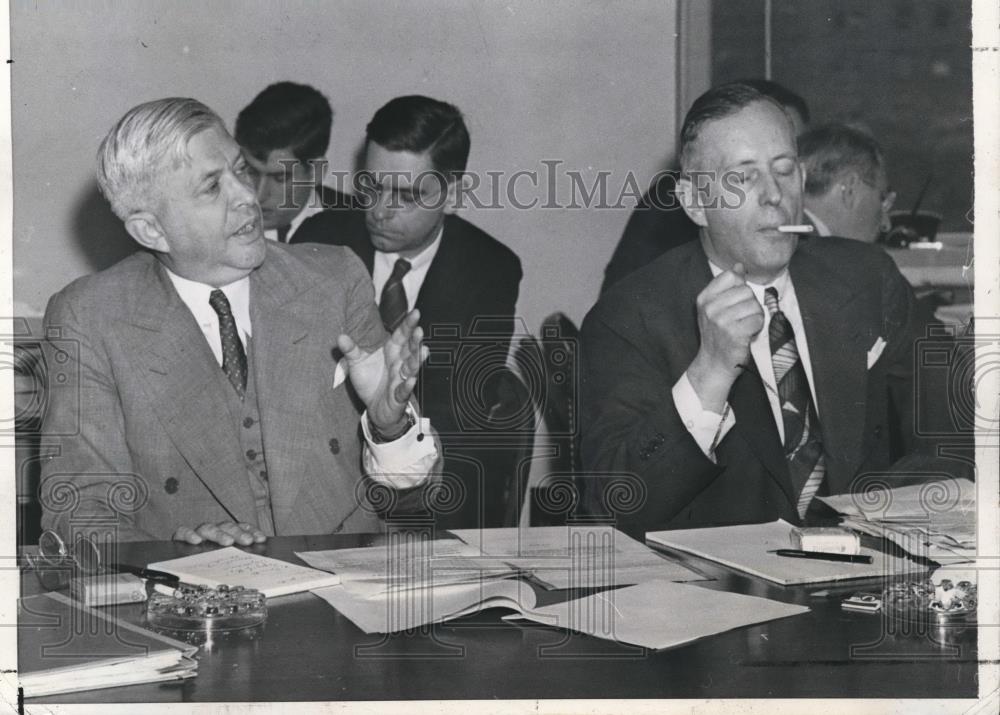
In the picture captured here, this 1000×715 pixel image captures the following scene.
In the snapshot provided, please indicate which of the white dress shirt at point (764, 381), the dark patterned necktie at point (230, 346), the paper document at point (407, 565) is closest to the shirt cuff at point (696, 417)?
the white dress shirt at point (764, 381)

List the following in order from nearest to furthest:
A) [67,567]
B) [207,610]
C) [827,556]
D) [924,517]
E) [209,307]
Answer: [207,610], [67,567], [827,556], [924,517], [209,307]

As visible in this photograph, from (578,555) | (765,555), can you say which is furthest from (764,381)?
(578,555)

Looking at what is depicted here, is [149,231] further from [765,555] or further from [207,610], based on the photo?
[765,555]

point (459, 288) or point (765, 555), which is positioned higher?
point (459, 288)

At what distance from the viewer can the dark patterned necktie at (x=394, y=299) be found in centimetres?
330

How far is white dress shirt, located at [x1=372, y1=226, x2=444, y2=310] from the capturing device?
131 inches

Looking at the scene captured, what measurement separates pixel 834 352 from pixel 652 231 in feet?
2.01

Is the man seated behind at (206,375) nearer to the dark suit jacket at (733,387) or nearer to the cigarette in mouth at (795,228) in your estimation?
the dark suit jacket at (733,387)

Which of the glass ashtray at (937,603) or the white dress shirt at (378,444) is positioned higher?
the white dress shirt at (378,444)

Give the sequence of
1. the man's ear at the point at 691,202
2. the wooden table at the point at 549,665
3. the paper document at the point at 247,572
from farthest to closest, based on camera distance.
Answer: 1. the man's ear at the point at 691,202
2. the paper document at the point at 247,572
3. the wooden table at the point at 549,665

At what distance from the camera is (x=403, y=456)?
3047mm

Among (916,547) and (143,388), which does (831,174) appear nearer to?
(916,547)

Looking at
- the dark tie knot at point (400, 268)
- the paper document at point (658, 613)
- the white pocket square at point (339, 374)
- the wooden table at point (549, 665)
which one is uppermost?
the dark tie knot at point (400, 268)

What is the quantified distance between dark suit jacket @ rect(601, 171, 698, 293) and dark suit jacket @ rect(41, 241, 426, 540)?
2.74 feet
